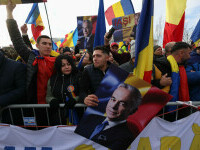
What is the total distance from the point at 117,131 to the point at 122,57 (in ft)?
8.43

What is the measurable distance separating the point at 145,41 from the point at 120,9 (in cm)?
407

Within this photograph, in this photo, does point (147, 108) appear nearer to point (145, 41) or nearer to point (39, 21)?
point (145, 41)

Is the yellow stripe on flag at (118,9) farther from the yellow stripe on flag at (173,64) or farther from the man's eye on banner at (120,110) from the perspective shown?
the man's eye on banner at (120,110)

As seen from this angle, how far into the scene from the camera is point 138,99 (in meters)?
1.75

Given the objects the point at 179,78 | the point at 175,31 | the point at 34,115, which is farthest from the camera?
the point at 175,31

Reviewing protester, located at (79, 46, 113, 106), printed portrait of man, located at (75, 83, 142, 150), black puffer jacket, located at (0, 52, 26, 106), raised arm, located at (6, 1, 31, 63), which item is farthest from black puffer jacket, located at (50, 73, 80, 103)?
raised arm, located at (6, 1, 31, 63)

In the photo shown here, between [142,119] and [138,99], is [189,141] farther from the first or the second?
[138,99]

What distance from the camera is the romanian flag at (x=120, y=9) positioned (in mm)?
5570

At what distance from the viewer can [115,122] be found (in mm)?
1840

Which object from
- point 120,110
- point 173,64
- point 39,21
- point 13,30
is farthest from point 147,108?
point 39,21

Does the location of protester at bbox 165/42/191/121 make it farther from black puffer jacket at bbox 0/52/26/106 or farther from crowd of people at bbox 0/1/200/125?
black puffer jacket at bbox 0/52/26/106

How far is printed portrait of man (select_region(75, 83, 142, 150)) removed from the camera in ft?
5.75

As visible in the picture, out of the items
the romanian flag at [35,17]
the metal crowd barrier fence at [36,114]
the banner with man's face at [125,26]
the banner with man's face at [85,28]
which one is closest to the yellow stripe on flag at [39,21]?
the romanian flag at [35,17]

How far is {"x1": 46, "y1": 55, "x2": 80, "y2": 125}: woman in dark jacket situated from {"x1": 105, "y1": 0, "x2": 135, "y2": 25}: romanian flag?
13.2 feet
